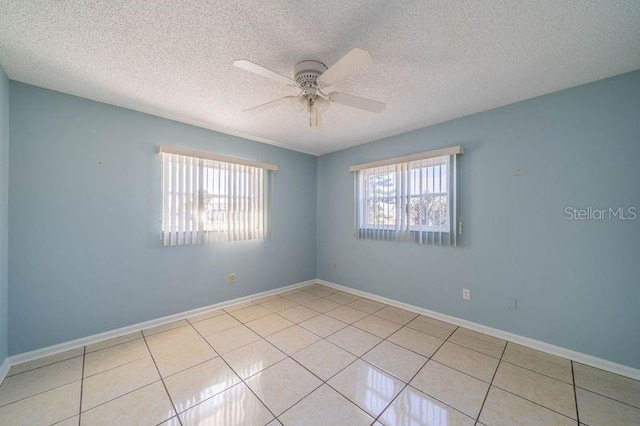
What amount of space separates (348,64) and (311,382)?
2225 mm

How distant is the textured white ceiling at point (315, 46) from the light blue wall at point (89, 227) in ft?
0.98

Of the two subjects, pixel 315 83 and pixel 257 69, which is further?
pixel 315 83

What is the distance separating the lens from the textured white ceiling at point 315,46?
1353mm

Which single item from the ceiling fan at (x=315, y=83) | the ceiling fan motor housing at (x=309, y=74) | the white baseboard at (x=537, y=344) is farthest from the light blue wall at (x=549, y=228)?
the ceiling fan motor housing at (x=309, y=74)

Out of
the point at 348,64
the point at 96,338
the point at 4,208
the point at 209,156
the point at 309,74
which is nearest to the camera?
the point at 348,64

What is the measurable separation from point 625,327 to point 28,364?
4.96m

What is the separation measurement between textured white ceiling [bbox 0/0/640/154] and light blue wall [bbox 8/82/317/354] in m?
0.30

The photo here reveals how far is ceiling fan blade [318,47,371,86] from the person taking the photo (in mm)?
1306

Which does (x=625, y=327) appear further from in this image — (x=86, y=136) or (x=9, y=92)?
(x=9, y=92)

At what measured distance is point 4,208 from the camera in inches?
77.1

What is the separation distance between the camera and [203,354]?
218 cm

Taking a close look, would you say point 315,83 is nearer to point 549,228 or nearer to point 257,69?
point 257,69

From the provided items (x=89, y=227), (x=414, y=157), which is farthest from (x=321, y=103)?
(x=89, y=227)

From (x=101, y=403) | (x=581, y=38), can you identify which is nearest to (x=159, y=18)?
(x=101, y=403)
